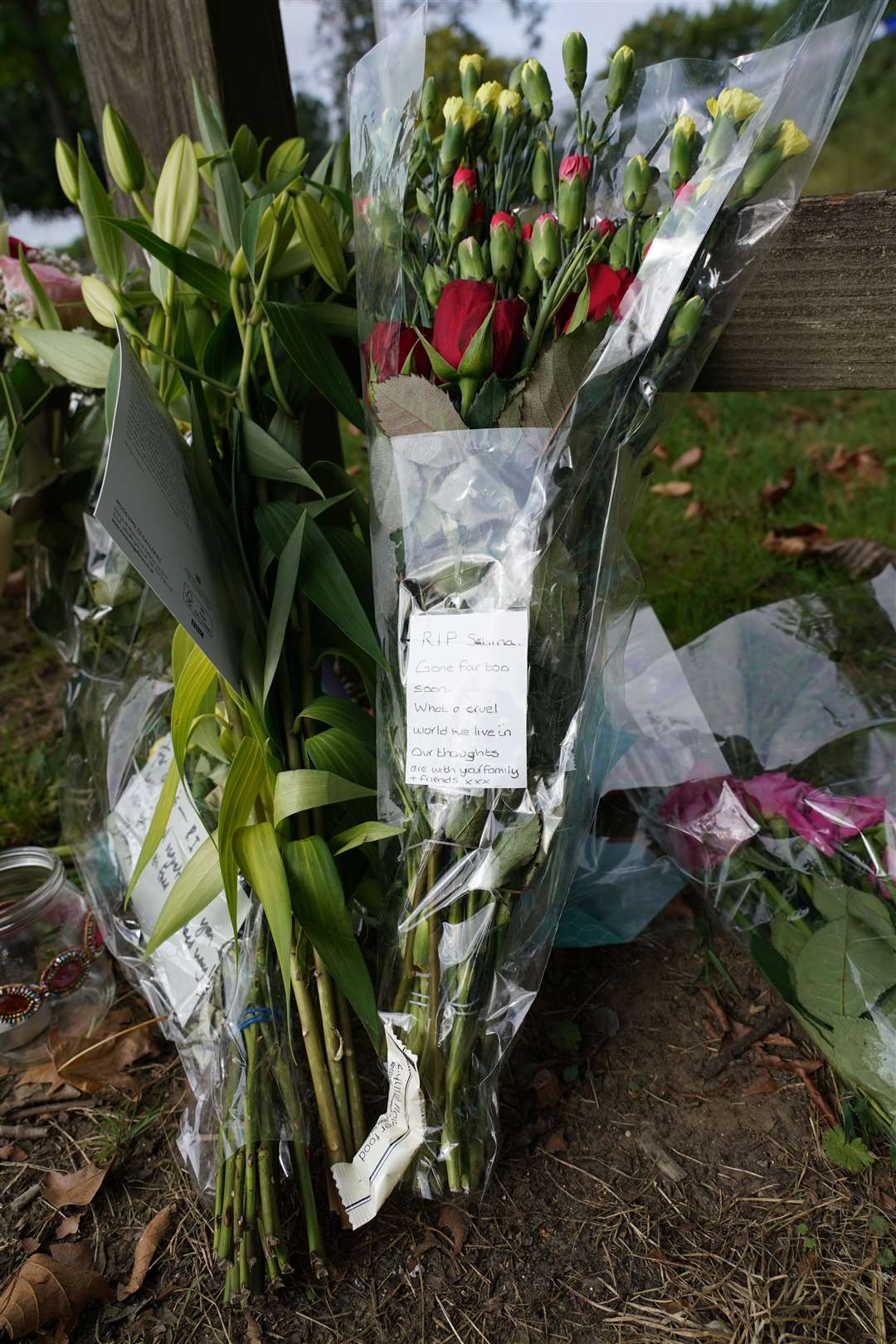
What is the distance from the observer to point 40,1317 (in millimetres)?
945

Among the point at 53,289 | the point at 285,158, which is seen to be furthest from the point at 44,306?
the point at 285,158

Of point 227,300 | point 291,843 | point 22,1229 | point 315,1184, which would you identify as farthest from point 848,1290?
A: point 227,300

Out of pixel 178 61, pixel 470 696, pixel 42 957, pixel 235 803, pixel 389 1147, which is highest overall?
pixel 178 61

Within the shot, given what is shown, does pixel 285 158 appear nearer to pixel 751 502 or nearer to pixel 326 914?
pixel 326 914

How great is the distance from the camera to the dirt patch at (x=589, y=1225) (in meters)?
0.94

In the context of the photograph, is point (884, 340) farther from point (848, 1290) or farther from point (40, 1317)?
point (40, 1317)

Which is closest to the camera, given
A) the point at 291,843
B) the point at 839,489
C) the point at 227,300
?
the point at 291,843

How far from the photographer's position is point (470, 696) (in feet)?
2.99

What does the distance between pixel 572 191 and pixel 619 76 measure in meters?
0.14

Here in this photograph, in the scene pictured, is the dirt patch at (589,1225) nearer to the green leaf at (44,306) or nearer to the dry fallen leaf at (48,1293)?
the dry fallen leaf at (48,1293)

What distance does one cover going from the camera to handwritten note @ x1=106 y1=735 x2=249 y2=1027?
1.17 metres

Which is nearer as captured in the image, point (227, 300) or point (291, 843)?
point (291, 843)

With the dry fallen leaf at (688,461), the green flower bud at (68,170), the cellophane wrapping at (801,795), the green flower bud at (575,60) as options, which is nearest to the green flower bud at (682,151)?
the green flower bud at (575,60)

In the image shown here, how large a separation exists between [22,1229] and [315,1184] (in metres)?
0.35
